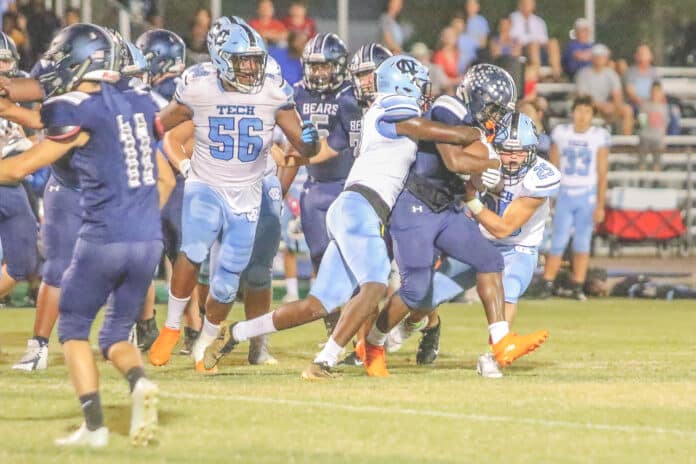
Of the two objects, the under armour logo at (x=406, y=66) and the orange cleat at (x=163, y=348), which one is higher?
the under armour logo at (x=406, y=66)

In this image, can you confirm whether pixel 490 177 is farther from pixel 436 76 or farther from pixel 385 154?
pixel 436 76

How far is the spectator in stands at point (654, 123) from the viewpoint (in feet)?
65.4

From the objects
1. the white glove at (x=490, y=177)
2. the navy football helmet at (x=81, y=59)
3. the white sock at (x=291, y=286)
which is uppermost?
the navy football helmet at (x=81, y=59)

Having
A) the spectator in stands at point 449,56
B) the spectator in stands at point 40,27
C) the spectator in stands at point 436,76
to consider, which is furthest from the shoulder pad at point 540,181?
the spectator in stands at point 449,56

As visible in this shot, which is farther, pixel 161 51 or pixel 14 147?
pixel 161 51

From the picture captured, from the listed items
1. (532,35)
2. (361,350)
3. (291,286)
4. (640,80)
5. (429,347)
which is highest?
(532,35)

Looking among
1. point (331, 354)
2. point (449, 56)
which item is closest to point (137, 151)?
point (331, 354)

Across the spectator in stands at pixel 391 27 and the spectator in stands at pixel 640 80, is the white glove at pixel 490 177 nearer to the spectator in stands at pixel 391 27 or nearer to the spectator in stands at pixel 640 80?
the spectator in stands at pixel 391 27

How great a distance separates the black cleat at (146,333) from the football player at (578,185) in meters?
5.61

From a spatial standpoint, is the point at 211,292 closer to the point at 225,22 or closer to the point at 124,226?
the point at 225,22

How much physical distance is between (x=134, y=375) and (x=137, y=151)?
0.97 m

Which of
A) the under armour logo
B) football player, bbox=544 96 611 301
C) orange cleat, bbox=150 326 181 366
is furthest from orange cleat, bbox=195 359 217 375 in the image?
football player, bbox=544 96 611 301

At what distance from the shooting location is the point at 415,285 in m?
8.97

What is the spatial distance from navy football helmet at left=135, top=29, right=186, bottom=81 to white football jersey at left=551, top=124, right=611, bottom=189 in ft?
19.4
